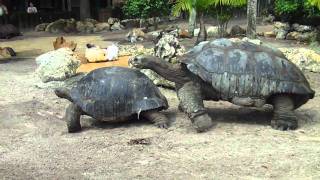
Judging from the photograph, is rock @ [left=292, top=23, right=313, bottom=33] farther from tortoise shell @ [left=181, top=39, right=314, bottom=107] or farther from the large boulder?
tortoise shell @ [left=181, top=39, right=314, bottom=107]

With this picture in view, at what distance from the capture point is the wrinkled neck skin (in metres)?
6.46

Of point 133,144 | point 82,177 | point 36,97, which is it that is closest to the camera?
point 82,177

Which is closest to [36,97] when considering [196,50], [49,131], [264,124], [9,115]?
[9,115]

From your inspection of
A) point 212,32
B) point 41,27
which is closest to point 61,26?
point 41,27

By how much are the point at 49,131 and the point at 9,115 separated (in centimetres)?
111

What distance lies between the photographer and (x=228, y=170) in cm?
464

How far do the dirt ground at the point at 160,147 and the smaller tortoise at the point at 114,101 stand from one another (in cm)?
16

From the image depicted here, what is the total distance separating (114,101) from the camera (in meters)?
6.24

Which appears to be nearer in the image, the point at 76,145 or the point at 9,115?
the point at 76,145

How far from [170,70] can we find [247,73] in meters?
1.05

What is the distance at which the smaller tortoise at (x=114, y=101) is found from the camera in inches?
246

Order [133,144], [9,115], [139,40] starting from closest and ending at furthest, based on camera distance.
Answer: [133,144] → [9,115] → [139,40]

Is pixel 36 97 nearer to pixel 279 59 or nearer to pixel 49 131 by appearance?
pixel 49 131

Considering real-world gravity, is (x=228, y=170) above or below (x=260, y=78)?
below
